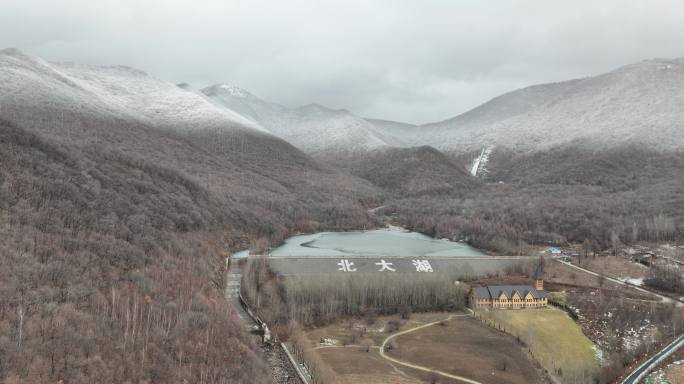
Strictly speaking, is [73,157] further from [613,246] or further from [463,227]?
[613,246]

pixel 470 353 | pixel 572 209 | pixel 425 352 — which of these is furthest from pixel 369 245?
pixel 470 353

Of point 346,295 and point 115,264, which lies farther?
point 346,295

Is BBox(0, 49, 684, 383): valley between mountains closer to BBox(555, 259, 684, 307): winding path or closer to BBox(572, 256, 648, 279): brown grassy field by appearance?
BBox(572, 256, 648, 279): brown grassy field

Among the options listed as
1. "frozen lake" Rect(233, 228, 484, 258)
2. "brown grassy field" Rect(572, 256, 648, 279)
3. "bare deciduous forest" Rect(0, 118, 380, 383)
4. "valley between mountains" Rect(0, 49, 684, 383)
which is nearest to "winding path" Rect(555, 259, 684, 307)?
"brown grassy field" Rect(572, 256, 648, 279)

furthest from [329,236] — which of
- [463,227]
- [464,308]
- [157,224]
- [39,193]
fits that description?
[39,193]

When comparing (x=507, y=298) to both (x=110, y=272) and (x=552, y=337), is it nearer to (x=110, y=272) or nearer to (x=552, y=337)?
(x=552, y=337)

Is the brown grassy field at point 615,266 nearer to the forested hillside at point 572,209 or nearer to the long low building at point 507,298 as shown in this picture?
the forested hillside at point 572,209

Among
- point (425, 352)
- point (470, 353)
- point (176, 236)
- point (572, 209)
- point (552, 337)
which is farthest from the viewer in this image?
point (572, 209)
